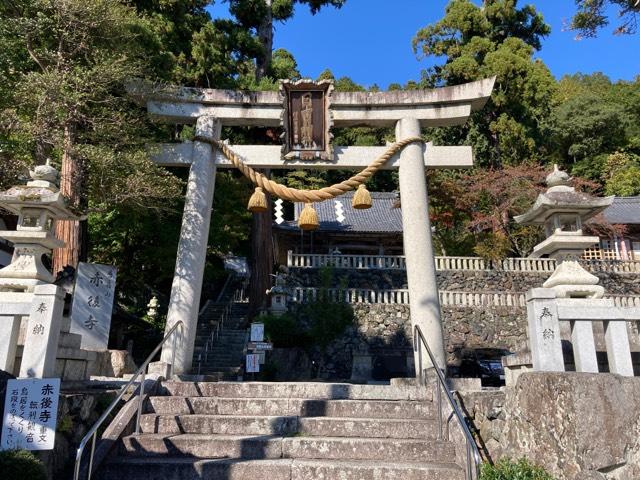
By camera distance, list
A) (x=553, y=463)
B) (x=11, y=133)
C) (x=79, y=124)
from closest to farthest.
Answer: (x=553, y=463) → (x=11, y=133) → (x=79, y=124)

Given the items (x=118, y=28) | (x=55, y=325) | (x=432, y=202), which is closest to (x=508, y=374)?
(x=55, y=325)

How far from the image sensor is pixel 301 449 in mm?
4590

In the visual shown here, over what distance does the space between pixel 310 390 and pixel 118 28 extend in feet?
23.1

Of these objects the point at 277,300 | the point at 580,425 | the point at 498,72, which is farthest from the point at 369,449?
the point at 498,72

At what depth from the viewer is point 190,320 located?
24.1 ft

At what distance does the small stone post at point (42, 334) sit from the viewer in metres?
4.81

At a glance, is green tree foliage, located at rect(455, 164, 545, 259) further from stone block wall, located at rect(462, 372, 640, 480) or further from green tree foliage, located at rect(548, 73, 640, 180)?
stone block wall, located at rect(462, 372, 640, 480)

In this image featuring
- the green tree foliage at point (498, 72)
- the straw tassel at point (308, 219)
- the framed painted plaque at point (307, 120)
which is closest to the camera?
the straw tassel at point (308, 219)

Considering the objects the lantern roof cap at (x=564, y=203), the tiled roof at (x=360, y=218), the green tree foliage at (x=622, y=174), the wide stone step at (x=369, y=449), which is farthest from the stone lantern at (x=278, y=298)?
the green tree foliage at (x=622, y=174)

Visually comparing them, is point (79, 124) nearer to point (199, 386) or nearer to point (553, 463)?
point (199, 386)

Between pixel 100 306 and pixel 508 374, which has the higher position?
pixel 100 306

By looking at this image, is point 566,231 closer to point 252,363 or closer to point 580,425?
point 580,425

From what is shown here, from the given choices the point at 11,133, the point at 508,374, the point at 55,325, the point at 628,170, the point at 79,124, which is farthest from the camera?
the point at 628,170

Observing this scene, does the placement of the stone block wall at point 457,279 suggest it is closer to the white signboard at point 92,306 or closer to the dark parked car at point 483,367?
the dark parked car at point 483,367
